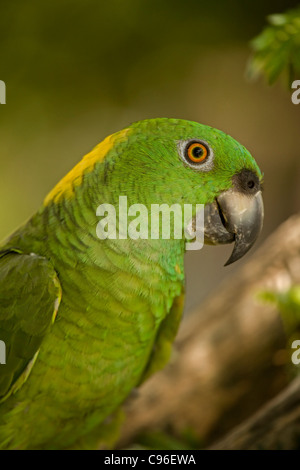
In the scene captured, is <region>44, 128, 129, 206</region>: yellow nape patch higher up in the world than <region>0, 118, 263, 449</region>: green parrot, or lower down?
higher up

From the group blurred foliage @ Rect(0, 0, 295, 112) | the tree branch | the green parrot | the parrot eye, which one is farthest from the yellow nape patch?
the tree branch

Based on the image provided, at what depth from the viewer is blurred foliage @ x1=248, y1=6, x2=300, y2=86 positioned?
3.17 ft

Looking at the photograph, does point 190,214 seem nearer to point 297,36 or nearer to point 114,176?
point 114,176

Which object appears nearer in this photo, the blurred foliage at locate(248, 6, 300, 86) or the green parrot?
the green parrot

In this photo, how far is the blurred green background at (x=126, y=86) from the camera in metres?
1.34

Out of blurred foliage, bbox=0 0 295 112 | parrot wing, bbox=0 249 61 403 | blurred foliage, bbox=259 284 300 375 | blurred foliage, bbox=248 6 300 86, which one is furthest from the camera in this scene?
blurred foliage, bbox=0 0 295 112

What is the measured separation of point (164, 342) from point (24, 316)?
0.38 meters

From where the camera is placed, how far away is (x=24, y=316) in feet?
2.69

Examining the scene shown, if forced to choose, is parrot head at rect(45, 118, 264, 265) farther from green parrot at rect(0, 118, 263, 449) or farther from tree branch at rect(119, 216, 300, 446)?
tree branch at rect(119, 216, 300, 446)

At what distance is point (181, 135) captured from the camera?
0.85 m

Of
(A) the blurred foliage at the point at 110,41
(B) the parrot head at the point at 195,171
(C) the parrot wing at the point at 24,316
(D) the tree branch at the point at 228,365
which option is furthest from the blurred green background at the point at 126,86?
(C) the parrot wing at the point at 24,316

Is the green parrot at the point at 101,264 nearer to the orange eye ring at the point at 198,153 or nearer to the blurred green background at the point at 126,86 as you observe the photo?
the orange eye ring at the point at 198,153

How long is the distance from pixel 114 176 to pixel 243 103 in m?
0.85
